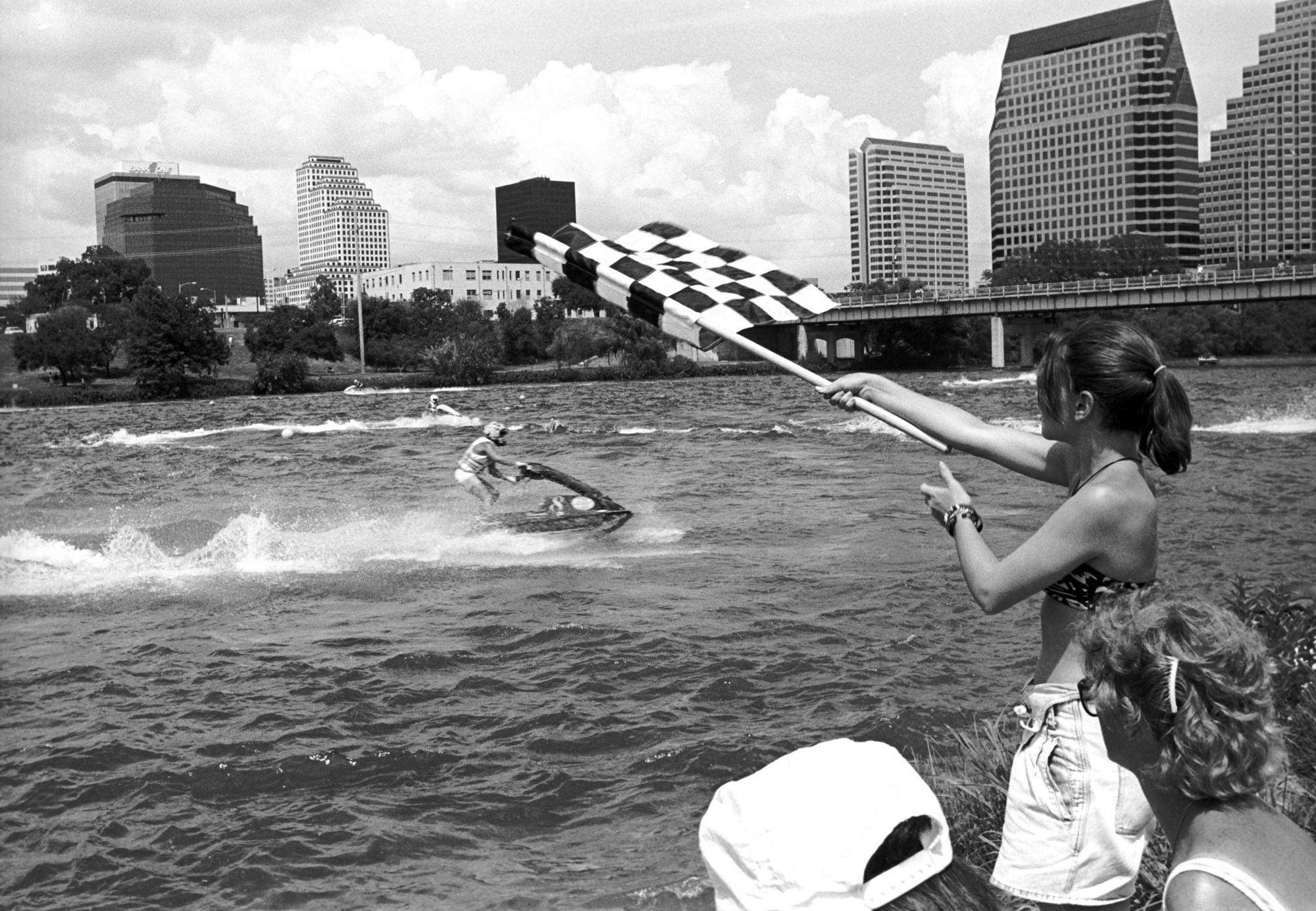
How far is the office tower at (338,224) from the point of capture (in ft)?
293

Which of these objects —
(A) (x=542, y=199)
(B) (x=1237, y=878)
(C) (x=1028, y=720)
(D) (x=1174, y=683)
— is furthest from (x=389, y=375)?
(B) (x=1237, y=878)

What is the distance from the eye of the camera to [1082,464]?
2.80 meters

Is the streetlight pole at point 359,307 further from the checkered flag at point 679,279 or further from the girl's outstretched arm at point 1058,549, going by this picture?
the girl's outstretched arm at point 1058,549

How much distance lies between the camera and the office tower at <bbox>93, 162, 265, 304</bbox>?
64938mm

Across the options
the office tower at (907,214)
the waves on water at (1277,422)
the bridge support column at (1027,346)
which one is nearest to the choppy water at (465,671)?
the waves on water at (1277,422)

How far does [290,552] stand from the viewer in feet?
47.2

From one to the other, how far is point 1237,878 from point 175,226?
74016 mm

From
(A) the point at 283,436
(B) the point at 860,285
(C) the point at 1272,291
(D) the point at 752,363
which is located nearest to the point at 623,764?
(A) the point at 283,436

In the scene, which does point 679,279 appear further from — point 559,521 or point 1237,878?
point 559,521

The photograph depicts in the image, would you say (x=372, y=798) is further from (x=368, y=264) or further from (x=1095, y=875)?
(x=368, y=264)

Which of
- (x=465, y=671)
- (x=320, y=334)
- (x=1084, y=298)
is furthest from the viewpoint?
(x=320, y=334)

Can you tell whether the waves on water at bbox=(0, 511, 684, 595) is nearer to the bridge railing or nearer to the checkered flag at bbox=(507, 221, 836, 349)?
the checkered flag at bbox=(507, 221, 836, 349)

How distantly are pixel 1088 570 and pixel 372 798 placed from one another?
Answer: 4.48 meters

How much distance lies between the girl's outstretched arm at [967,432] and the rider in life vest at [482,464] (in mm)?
10942
